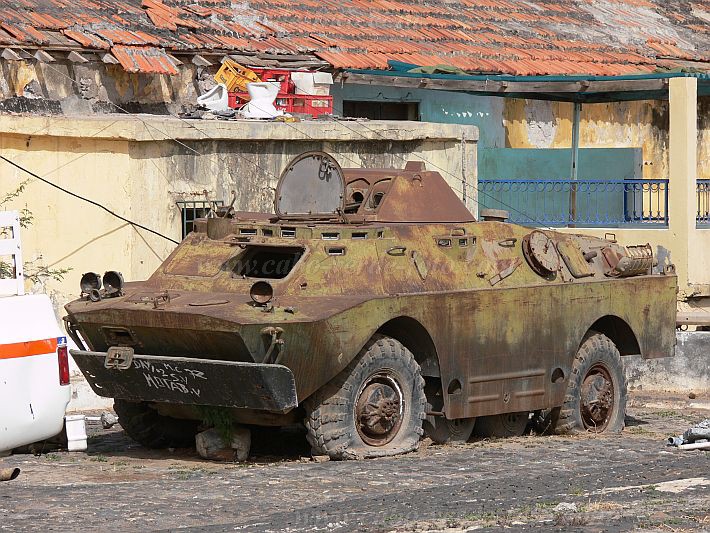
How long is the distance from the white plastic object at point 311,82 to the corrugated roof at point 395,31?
0.34m

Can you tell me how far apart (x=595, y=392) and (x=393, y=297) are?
2797mm

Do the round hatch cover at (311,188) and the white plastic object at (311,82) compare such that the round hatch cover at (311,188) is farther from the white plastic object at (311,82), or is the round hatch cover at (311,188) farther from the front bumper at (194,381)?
the white plastic object at (311,82)

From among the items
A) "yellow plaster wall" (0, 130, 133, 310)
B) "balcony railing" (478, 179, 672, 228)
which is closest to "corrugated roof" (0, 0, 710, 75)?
"balcony railing" (478, 179, 672, 228)

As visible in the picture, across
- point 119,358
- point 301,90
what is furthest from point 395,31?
point 119,358

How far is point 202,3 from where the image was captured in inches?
811

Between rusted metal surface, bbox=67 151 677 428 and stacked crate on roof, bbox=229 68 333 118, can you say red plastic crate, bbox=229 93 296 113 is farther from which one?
rusted metal surface, bbox=67 151 677 428

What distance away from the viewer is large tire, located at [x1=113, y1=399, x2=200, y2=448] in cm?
1272

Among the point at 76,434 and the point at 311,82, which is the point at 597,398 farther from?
the point at 311,82

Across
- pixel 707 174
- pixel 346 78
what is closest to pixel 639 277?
pixel 346 78

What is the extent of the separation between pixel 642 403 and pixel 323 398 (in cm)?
585

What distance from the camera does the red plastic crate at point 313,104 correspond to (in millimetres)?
19016

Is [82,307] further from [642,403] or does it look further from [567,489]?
[642,403]

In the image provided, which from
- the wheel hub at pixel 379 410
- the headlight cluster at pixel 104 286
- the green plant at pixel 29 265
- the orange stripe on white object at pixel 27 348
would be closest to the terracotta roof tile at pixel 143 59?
the green plant at pixel 29 265

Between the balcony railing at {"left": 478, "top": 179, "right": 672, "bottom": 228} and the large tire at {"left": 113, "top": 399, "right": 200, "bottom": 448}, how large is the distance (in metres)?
7.35
